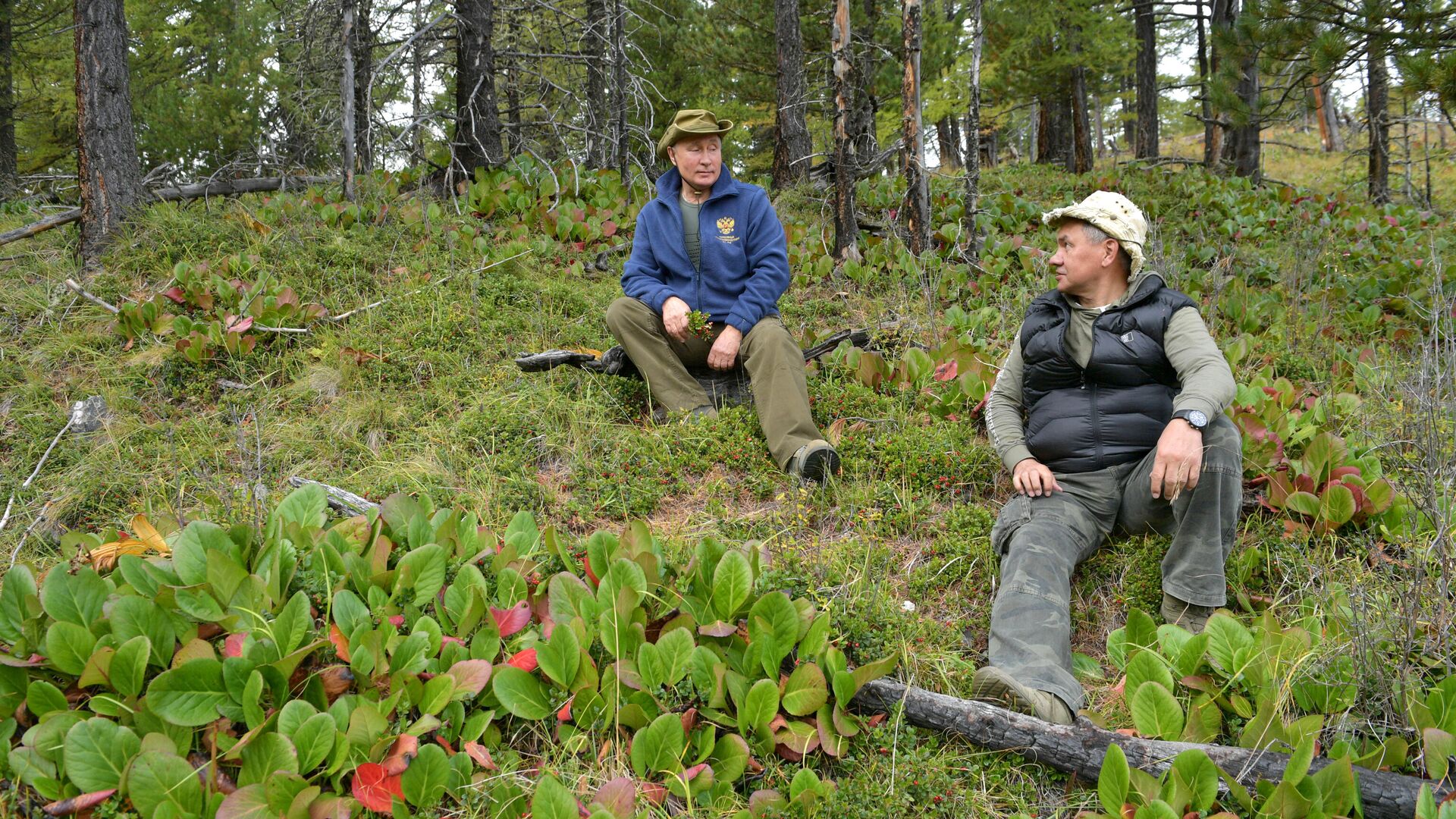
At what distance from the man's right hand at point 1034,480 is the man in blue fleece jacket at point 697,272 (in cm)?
146

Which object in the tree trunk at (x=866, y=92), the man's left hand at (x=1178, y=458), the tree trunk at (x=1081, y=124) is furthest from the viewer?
the tree trunk at (x=1081, y=124)

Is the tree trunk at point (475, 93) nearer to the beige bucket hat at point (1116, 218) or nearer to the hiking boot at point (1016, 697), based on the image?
the beige bucket hat at point (1116, 218)

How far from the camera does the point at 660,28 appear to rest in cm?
1417

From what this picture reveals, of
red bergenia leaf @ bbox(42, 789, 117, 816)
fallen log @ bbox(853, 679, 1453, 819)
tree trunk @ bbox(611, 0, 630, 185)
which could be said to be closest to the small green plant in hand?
fallen log @ bbox(853, 679, 1453, 819)

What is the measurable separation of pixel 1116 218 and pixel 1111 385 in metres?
0.66

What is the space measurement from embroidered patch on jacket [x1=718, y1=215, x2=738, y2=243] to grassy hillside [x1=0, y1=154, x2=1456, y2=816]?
98 centimetres

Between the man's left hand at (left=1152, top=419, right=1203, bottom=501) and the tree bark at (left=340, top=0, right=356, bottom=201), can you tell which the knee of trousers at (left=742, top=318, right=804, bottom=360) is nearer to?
the man's left hand at (left=1152, top=419, right=1203, bottom=501)

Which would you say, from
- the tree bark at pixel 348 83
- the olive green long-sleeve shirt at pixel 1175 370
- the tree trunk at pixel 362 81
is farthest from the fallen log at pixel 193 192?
the olive green long-sleeve shirt at pixel 1175 370

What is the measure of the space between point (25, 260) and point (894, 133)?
42.0ft

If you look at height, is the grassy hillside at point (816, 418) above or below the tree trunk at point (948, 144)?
below

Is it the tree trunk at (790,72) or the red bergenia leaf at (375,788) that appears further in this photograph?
the tree trunk at (790,72)

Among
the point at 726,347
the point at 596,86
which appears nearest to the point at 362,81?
the point at 596,86

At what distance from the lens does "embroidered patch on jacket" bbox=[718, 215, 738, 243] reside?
192 inches

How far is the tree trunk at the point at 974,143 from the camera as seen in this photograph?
704cm
